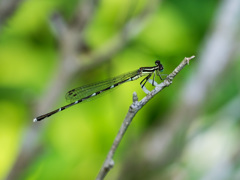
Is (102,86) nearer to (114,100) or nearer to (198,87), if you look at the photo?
(114,100)

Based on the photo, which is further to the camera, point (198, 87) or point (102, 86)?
point (198, 87)

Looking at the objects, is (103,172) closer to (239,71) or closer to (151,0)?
(151,0)

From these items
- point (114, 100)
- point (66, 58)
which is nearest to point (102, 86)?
point (66, 58)

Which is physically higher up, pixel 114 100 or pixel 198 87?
pixel 114 100

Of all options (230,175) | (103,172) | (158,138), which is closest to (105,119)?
(158,138)

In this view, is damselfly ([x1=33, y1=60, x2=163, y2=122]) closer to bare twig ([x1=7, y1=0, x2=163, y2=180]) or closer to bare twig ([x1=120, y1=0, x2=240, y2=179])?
bare twig ([x1=7, y1=0, x2=163, y2=180])

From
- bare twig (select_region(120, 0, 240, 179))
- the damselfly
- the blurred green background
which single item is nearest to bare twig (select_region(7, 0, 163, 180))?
the damselfly

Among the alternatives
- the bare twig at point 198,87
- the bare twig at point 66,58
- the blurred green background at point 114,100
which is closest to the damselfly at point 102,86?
the bare twig at point 66,58

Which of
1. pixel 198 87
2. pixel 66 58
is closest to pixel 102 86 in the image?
pixel 66 58

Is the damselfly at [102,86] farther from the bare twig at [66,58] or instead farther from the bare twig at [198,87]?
the bare twig at [198,87]
